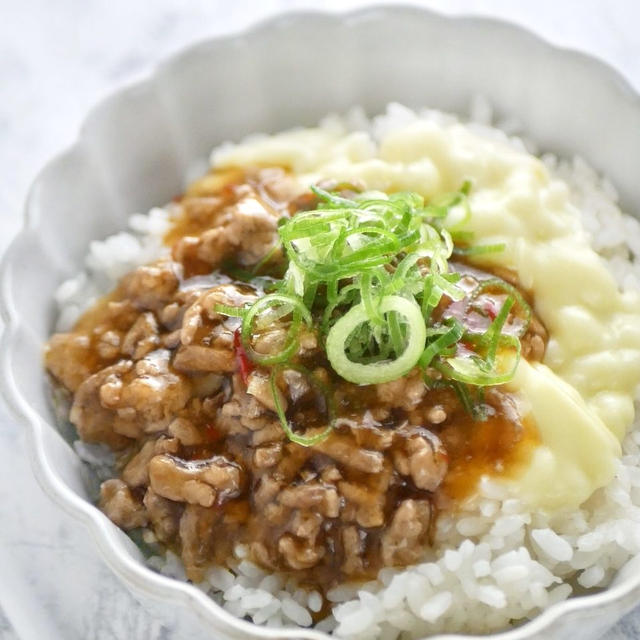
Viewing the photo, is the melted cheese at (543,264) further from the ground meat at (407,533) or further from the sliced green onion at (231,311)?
the sliced green onion at (231,311)

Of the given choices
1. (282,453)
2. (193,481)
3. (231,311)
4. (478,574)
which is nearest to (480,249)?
(231,311)

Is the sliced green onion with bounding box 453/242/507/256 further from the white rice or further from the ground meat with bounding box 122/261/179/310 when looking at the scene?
the ground meat with bounding box 122/261/179/310

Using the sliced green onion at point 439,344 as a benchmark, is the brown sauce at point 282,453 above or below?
below

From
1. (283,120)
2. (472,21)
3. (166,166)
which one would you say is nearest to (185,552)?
(166,166)

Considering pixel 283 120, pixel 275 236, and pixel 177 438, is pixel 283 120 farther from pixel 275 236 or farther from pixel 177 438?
pixel 177 438

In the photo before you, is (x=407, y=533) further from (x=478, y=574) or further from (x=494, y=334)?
(x=494, y=334)

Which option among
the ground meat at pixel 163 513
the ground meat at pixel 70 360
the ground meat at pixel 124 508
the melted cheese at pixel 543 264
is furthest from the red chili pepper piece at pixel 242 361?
the melted cheese at pixel 543 264

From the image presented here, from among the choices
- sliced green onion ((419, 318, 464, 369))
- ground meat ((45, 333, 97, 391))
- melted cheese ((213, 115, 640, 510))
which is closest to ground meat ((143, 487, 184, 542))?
ground meat ((45, 333, 97, 391))
